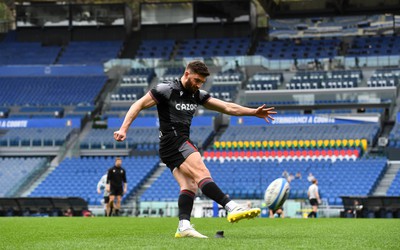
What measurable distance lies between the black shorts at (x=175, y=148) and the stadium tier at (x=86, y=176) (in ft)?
94.4

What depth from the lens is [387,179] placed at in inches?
1532

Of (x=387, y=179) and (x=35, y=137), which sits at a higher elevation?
(x=35, y=137)

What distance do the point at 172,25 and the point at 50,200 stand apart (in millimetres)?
24642

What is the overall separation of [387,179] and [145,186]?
11.2 m

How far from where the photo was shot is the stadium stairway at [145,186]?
3916 cm

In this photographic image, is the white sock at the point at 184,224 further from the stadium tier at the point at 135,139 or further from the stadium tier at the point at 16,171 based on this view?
the stadium tier at the point at 135,139

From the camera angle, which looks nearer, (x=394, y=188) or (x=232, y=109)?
(x=232, y=109)

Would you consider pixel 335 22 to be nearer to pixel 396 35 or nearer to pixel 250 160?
pixel 396 35

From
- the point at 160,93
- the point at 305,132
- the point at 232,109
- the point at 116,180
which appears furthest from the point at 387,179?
the point at 160,93

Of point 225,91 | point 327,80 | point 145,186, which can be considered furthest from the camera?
point 225,91

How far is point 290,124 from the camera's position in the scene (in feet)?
151

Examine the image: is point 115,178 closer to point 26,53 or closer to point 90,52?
point 90,52

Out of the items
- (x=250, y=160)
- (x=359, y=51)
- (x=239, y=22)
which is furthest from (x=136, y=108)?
(x=239, y=22)

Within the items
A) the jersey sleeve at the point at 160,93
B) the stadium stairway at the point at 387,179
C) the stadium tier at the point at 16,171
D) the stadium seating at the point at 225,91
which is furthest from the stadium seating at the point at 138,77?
the jersey sleeve at the point at 160,93
